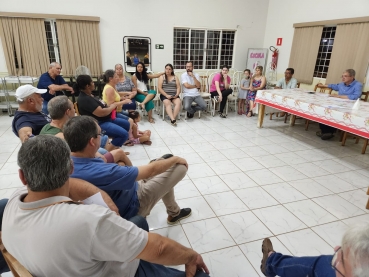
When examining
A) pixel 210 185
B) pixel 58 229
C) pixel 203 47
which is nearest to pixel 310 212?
pixel 210 185

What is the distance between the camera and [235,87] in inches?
226

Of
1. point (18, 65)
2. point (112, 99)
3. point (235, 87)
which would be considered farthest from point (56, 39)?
point (235, 87)

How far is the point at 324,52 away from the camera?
493cm

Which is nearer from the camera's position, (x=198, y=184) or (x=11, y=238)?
(x=11, y=238)

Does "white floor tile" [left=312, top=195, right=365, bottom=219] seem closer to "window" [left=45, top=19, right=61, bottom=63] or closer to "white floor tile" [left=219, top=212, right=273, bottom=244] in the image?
"white floor tile" [left=219, top=212, right=273, bottom=244]

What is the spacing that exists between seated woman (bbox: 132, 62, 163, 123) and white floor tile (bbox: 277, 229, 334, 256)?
3.31m

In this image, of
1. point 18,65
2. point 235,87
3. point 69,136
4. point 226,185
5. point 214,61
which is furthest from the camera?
point 214,61

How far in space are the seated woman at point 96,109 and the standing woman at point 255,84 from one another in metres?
3.14

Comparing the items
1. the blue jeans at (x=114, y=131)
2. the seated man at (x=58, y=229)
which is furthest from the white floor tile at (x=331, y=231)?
the blue jeans at (x=114, y=131)

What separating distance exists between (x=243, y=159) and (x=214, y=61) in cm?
403

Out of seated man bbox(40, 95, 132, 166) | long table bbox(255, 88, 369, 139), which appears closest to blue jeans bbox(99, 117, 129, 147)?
seated man bbox(40, 95, 132, 166)

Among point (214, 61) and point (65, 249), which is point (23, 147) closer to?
point (65, 249)

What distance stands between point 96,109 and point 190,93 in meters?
2.56

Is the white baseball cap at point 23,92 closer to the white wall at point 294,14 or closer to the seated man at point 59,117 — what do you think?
the seated man at point 59,117
